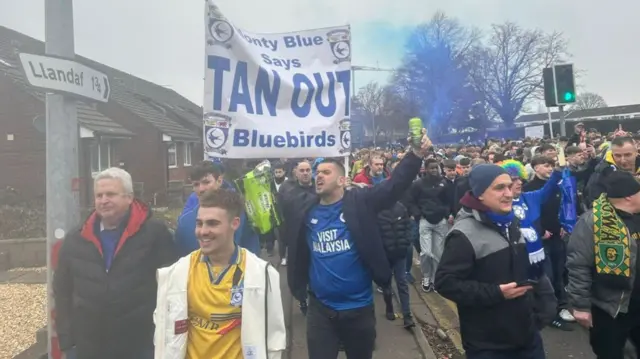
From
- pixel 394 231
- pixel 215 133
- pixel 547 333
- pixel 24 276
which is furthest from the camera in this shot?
pixel 24 276

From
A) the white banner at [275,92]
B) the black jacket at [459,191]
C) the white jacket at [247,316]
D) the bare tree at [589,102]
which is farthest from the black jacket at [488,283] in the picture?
the bare tree at [589,102]

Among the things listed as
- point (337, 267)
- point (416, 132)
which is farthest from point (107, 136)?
point (416, 132)

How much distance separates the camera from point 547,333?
18.7 ft

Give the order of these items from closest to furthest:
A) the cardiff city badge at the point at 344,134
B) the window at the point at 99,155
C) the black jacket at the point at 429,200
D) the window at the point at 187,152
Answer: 1. the cardiff city badge at the point at 344,134
2. the black jacket at the point at 429,200
3. the window at the point at 99,155
4. the window at the point at 187,152

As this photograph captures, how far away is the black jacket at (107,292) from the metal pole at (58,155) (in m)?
0.18

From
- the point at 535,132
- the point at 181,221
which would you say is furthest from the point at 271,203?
the point at 535,132

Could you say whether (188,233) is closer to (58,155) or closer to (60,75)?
(58,155)

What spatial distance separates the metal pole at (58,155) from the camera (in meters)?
3.35

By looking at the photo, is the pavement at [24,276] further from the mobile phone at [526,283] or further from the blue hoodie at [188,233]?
the mobile phone at [526,283]

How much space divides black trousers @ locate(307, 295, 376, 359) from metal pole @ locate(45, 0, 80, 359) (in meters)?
1.69

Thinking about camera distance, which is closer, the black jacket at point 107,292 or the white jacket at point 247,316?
the white jacket at point 247,316

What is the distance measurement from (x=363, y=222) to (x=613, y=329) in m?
1.84

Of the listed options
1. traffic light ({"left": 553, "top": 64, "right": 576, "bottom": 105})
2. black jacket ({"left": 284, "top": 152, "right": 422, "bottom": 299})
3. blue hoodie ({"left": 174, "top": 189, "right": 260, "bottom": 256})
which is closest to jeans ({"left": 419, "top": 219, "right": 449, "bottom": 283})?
traffic light ({"left": 553, "top": 64, "right": 576, "bottom": 105})

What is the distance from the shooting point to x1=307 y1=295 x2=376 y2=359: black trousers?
3574 mm
